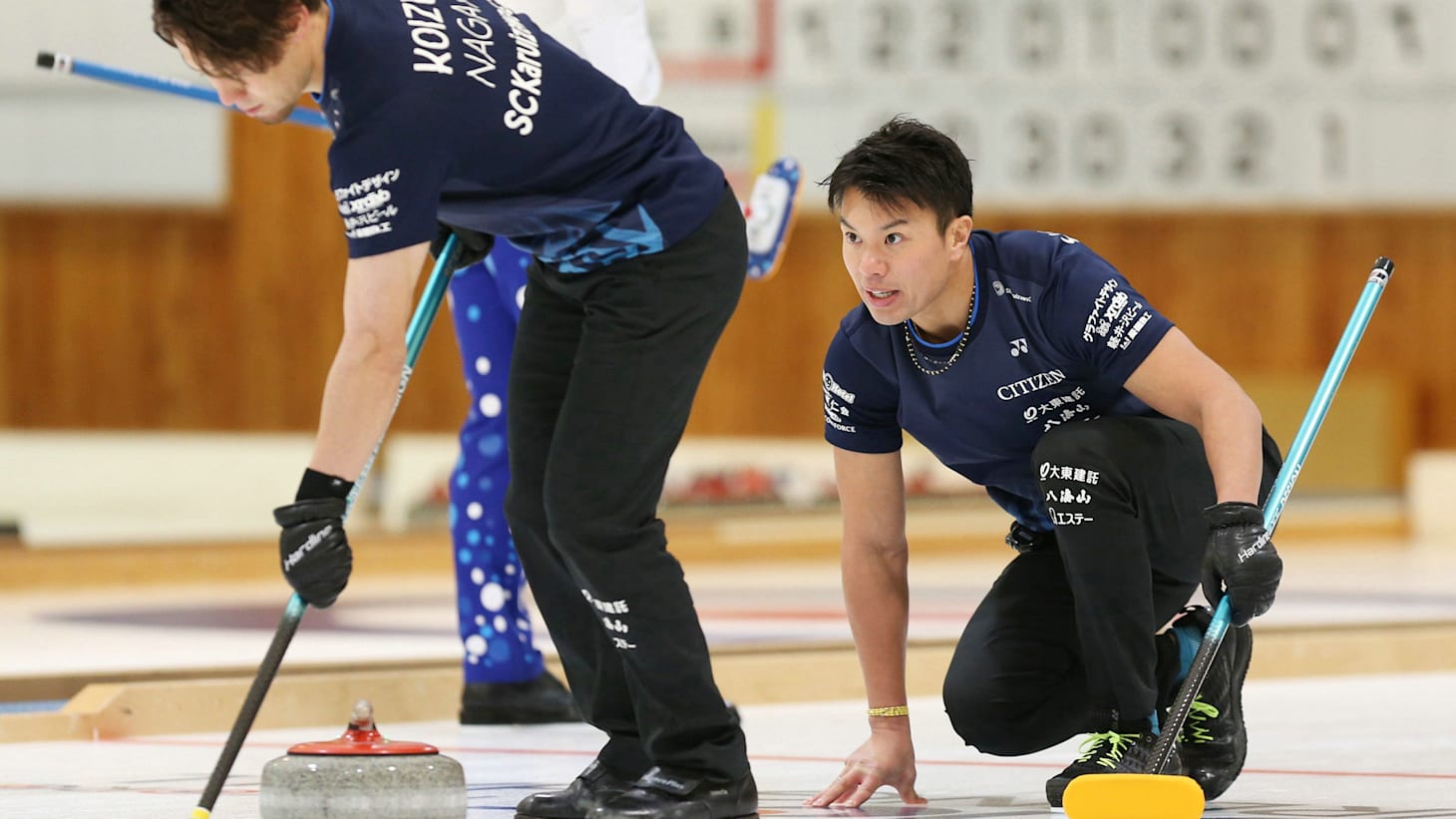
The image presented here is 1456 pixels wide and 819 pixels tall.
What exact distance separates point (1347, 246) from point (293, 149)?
16.1ft

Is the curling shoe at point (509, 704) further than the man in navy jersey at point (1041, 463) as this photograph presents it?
Yes

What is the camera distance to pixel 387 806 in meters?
2.10

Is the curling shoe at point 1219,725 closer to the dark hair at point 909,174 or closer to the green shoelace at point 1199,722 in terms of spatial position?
the green shoelace at point 1199,722

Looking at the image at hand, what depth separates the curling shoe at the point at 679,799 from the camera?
2270mm

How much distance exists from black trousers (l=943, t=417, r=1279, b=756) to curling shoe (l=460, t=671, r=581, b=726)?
0.97 m

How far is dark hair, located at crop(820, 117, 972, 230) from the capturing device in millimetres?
2426

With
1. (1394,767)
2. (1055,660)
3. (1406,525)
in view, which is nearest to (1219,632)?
(1055,660)

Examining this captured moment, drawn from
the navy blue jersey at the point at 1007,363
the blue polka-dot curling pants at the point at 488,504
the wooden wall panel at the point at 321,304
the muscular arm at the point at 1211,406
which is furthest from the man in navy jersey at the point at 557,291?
the wooden wall panel at the point at 321,304

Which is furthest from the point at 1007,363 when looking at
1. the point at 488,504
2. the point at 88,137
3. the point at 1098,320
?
the point at 88,137

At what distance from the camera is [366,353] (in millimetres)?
2039

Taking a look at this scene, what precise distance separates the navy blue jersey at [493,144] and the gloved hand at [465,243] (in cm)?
17

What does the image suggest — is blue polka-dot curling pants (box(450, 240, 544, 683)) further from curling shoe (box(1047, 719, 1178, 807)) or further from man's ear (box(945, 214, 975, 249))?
curling shoe (box(1047, 719, 1178, 807))

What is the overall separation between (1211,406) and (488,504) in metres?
1.42

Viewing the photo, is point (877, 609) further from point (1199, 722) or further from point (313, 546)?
point (313, 546)
